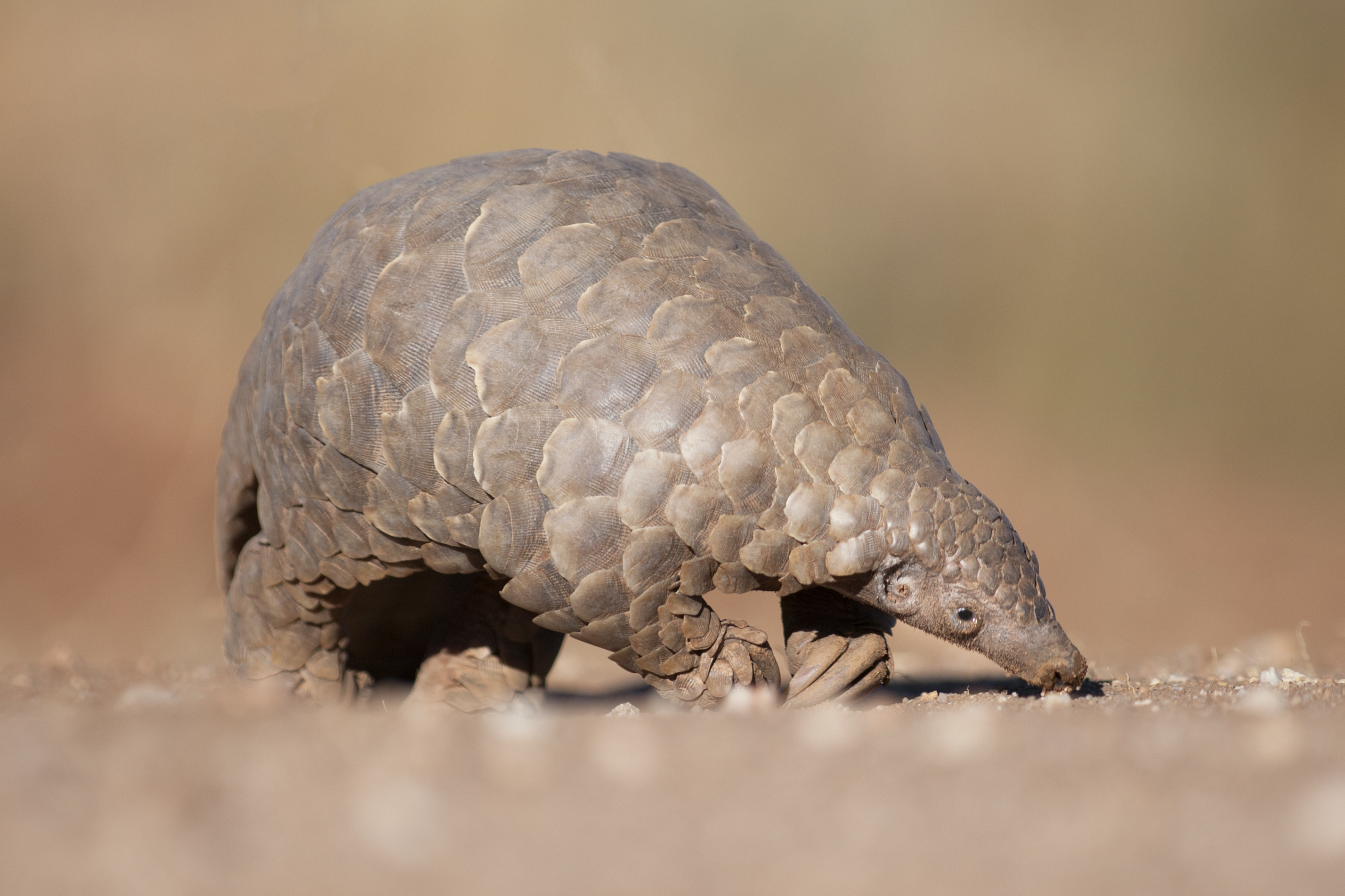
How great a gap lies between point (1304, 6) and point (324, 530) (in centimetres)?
1616

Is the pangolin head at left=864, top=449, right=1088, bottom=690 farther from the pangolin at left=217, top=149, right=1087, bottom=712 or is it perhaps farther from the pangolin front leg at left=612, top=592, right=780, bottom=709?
the pangolin front leg at left=612, top=592, right=780, bottom=709

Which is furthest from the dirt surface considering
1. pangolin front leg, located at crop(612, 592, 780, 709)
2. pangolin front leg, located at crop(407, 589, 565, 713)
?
Answer: pangolin front leg, located at crop(407, 589, 565, 713)

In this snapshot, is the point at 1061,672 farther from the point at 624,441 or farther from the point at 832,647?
the point at 624,441

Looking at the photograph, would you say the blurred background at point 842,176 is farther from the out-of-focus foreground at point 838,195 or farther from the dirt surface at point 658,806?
the dirt surface at point 658,806

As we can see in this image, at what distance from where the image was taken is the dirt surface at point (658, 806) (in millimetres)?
1764

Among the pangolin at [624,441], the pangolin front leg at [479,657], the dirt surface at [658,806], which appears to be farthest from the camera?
the pangolin front leg at [479,657]

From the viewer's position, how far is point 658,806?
2.01m

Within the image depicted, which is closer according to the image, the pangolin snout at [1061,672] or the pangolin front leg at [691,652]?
the pangolin front leg at [691,652]

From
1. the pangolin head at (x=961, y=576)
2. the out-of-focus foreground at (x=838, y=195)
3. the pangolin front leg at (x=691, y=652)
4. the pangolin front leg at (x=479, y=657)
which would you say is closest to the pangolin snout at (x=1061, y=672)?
the pangolin head at (x=961, y=576)

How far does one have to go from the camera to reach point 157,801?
6.26ft

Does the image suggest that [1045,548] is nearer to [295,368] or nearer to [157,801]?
[295,368]

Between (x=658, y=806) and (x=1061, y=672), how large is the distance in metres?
2.11

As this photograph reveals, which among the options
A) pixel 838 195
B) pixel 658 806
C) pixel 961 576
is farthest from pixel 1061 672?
pixel 838 195

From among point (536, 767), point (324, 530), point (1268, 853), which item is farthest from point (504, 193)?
point (1268, 853)
